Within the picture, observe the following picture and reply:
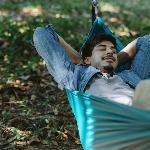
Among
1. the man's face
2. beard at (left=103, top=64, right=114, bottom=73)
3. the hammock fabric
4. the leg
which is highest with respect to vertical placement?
the man's face

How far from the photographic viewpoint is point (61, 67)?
3.48m

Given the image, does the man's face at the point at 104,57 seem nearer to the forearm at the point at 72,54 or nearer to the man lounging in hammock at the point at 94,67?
the man lounging in hammock at the point at 94,67

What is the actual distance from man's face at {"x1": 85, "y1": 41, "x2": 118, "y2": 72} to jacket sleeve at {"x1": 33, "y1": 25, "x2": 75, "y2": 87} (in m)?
0.25

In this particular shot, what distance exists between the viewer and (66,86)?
3.45 metres

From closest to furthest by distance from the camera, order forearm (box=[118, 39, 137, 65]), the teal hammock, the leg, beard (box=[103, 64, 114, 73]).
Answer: the teal hammock
the leg
beard (box=[103, 64, 114, 73])
forearm (box=[118, 39, 137, 65])

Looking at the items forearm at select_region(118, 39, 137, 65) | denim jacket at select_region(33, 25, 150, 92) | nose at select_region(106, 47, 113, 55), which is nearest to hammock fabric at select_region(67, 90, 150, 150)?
denim jacket at select_region(33, 25, 150, 92)

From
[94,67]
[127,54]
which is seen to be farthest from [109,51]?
[127,54]

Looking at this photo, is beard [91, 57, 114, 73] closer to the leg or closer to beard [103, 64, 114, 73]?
beard [103, 64, 114, 73]

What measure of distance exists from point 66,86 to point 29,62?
2.01 metres

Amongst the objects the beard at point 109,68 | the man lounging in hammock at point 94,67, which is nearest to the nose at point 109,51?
the man lounging in hammock at point 94,67

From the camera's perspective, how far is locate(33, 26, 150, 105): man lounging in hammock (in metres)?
3.45

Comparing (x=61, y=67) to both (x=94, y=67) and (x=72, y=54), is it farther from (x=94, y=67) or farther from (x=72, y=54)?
(x=72, y=54)

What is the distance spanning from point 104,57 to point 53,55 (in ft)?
1.40

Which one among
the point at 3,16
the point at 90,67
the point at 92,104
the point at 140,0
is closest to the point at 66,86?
the point at 90,67
